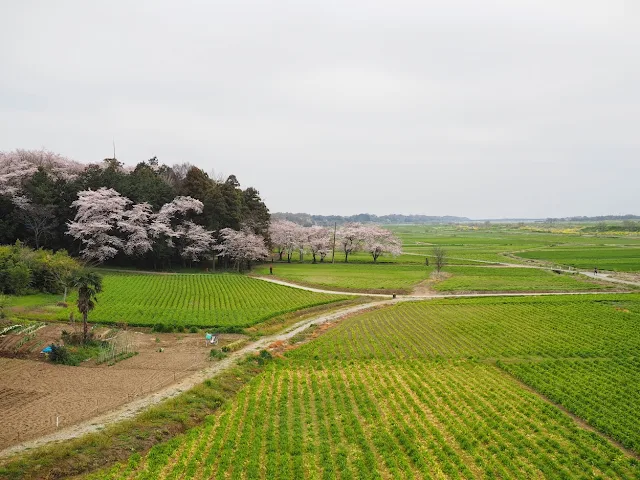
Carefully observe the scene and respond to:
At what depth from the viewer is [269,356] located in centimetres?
2584

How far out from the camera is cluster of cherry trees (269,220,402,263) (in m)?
81.8

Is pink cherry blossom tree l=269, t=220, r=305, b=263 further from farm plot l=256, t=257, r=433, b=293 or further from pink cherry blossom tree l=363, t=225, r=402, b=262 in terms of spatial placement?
pink cherry blossom tree l=363, t=225, r=402, b=262

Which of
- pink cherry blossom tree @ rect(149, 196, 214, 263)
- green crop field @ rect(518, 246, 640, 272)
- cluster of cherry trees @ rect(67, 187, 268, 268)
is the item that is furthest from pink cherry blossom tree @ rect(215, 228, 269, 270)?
green crop field @ rect(518, 246, 640, 272)

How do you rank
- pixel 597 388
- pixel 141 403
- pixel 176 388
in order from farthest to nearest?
pixel 176 388 < pixel 597 388 < pixel 141 403

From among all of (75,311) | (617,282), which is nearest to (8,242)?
(75,311)

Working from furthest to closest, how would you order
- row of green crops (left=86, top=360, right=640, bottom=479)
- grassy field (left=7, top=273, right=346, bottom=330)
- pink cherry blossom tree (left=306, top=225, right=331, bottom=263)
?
pink cherry blossom tree (left=306, top=225, right=331, bottom=263), grassy field (left=7, top=273, right=346, bottom=330), row of green crops (left=86, top=360, right=640, bottom=479)

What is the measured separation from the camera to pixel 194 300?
133ft

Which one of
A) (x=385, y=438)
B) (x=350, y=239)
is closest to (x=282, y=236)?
(x=350, y=239)

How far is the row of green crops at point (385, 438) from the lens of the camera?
13266 millimetres

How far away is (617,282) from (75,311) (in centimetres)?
6718

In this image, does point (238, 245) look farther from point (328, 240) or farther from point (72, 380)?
point (72, 380)

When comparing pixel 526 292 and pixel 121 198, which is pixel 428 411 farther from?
pixel 121 198

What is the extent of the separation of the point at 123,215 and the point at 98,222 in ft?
13.5

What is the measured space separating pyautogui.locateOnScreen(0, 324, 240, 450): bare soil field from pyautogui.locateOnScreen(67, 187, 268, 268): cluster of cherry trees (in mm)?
30926
